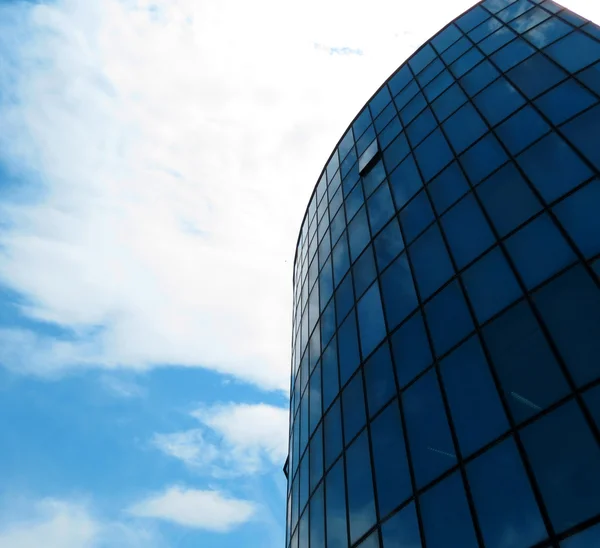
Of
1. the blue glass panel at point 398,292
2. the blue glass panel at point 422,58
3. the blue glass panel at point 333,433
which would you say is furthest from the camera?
the blue glass panel at point 422,58

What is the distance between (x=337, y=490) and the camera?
50.1 feet

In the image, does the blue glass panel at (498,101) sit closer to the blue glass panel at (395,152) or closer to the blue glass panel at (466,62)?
the blue glass panel at (466,62)

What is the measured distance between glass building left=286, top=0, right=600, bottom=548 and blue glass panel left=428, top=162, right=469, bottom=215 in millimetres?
53

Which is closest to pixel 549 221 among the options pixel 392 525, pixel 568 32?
pixel 392 525

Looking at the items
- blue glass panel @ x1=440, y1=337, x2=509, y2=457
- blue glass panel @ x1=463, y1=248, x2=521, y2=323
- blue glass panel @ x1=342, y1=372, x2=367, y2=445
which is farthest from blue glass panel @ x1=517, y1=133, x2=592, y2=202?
blue glass panel @ x1=342, y1=372, x2=367, y2=445

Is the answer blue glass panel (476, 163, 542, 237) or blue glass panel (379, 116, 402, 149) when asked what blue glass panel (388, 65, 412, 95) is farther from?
blue glass panel (476, 163, 542, 237)

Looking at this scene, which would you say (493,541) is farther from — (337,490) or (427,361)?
(337,490)

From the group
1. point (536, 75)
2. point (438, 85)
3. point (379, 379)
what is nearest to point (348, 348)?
point (379, 379)

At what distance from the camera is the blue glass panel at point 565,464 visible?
26.5 ft

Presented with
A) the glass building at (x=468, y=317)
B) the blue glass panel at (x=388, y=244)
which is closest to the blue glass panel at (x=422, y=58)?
the glass building at (x=468, y=317)

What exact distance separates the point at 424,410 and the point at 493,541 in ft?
12.0

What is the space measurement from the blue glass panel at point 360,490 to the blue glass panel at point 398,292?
12.5ft

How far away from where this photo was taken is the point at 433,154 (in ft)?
60.9

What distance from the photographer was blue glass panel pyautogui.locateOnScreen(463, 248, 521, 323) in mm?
11812
